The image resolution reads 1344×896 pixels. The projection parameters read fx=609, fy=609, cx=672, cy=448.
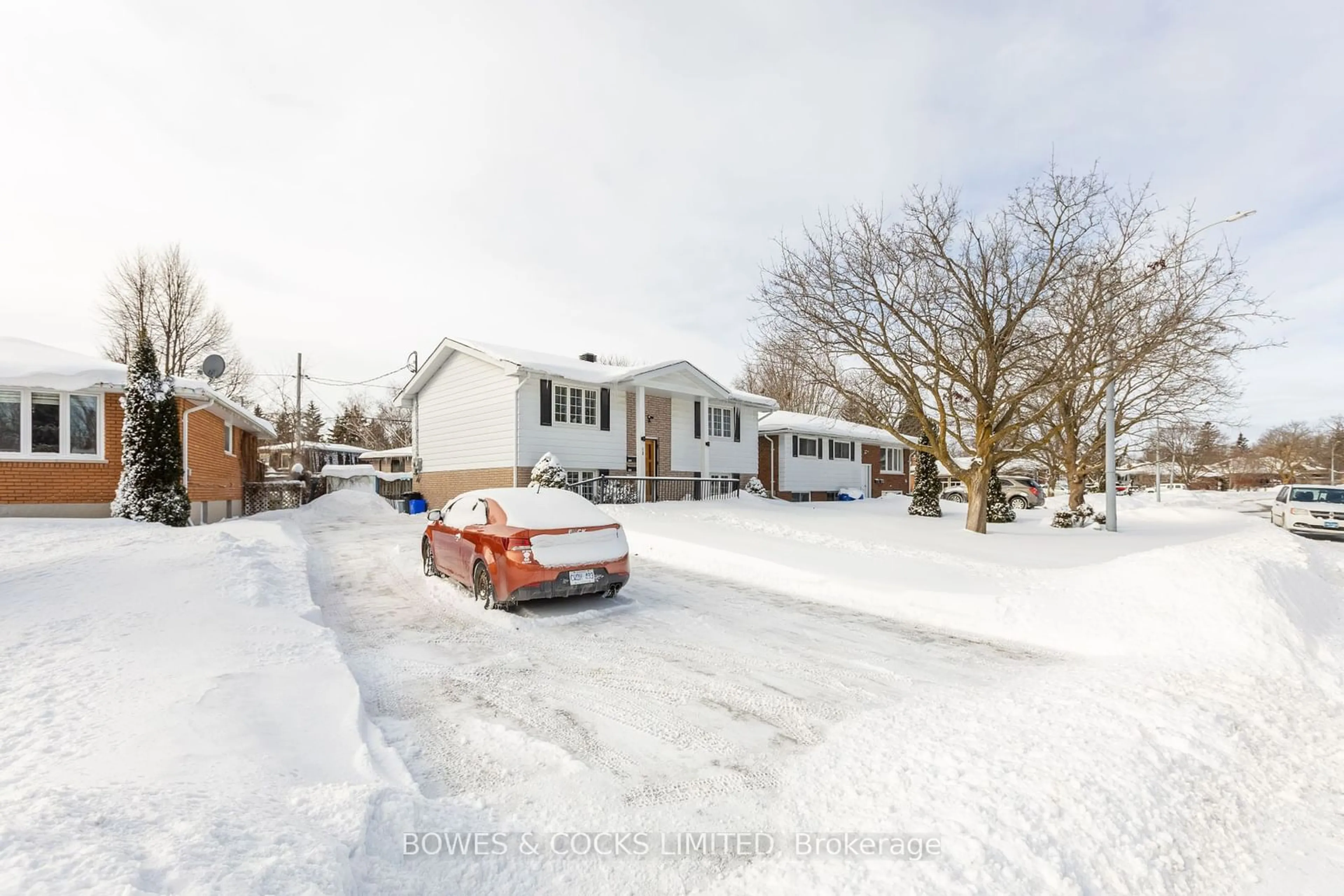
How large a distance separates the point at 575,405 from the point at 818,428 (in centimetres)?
1409

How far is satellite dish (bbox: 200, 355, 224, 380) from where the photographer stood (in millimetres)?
15594

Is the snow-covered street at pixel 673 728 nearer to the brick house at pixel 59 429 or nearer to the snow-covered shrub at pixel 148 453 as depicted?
the snow-covered shrub at pixel 148 453

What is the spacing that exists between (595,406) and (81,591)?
14.4m

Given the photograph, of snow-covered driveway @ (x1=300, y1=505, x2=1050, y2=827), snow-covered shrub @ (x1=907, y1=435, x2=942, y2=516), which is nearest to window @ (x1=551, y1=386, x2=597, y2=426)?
snow-covered driveway @ (x1=300, y1=505, x2=1050, y2=827)

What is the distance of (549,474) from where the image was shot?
16.6 meters

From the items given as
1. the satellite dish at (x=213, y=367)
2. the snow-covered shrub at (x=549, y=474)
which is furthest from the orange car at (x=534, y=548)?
the satellite dish at (x=213, y=367)

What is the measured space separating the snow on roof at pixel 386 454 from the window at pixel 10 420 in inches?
784

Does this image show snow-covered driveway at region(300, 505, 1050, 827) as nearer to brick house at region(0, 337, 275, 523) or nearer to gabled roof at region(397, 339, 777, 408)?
brick house at region(0, 337, 275, 523)

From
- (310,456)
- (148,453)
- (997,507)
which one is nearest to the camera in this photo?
(148,453)

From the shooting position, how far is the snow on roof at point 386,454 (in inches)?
1470

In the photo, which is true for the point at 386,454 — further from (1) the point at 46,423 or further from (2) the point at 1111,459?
(2) the point at 1111,459

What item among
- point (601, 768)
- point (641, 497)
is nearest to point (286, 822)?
point (601, 768)

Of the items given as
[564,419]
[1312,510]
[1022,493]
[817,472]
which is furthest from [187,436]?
[1022,493]

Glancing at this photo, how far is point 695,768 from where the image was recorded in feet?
12.1
